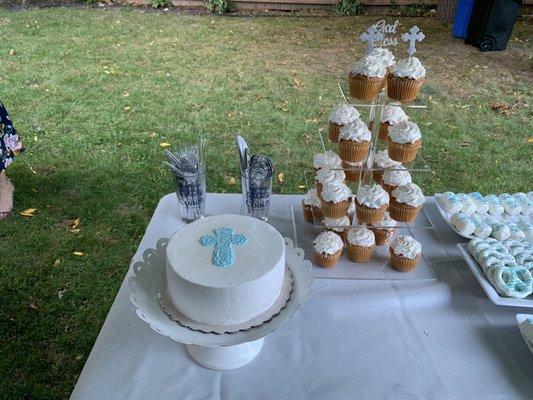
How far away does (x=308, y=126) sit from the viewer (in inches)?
157

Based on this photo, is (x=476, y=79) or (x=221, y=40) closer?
(x=476, y=79)

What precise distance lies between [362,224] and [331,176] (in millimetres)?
168

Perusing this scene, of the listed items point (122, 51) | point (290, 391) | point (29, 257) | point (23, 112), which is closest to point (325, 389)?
point (290, 391)

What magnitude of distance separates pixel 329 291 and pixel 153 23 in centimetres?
603

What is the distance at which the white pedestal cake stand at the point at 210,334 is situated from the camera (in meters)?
0.92

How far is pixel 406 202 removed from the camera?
4.29ft

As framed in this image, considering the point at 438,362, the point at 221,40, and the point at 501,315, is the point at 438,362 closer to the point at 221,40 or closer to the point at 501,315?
the point at 501,315

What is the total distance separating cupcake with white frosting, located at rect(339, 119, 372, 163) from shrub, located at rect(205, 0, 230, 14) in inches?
243

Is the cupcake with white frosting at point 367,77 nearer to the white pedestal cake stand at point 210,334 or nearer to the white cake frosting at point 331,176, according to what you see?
the white cake frosting at point 331,176

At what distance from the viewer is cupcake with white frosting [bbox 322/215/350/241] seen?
1352 millimetres

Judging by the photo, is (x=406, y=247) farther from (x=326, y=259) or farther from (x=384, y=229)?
(x=326, y=259)

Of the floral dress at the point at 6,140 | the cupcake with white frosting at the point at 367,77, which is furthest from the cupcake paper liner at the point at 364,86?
the floral dress at the point at 6,140

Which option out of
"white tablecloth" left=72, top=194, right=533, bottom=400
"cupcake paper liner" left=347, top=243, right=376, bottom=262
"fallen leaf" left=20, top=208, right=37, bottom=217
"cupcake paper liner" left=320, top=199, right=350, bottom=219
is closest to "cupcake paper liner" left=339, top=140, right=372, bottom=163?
"cupcake paper liner" left=320, top=199, right=350, bottom=219

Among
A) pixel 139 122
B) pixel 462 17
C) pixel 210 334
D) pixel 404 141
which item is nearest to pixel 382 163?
pixel 404 141
